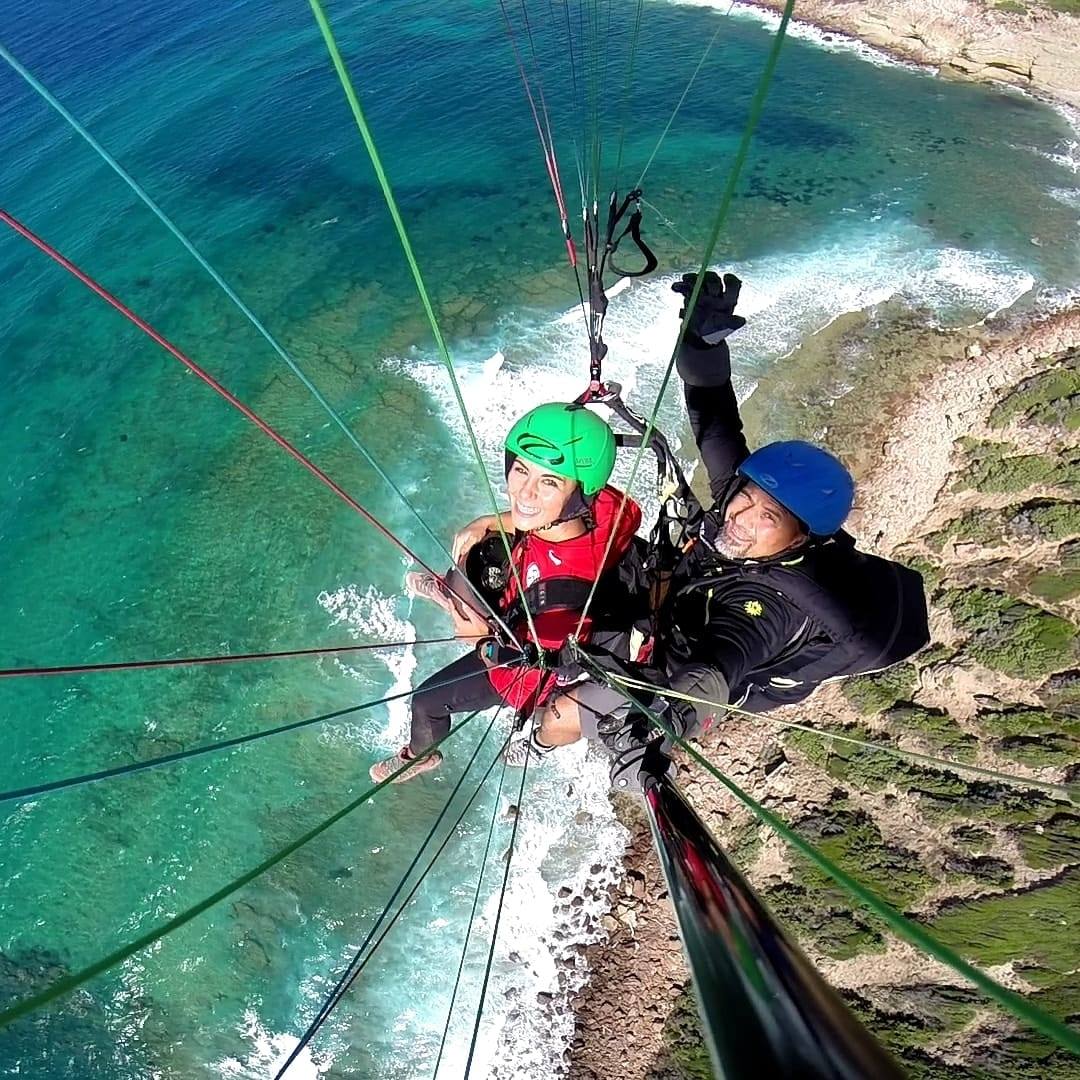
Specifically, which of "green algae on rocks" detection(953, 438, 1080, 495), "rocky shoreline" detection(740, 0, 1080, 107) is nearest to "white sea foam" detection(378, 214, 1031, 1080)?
"green algae on rocks" detection(953, 438, 1080, 495)

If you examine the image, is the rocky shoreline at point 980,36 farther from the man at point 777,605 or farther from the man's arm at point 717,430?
the man at point 777,605

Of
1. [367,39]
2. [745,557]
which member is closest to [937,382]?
[745,557]

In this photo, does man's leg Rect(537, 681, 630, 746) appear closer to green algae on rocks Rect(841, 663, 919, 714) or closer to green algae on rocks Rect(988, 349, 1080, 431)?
green algae on rocks Rect(841, 663, 919, 714)

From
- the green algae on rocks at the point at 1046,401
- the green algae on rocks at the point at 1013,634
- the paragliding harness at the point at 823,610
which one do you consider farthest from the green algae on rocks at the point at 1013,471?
the paragliding harness at the point at 823,610

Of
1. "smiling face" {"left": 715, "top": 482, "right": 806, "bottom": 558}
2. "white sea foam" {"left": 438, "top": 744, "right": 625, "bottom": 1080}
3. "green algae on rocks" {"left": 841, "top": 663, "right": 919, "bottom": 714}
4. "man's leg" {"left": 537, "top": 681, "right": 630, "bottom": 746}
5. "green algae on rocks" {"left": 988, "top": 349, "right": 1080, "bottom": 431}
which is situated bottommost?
"white sea foam" {"left": 438, "top": 744, "right": 625, "bottom": 1080}

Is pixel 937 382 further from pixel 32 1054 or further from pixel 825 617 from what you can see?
pixel 32 1054

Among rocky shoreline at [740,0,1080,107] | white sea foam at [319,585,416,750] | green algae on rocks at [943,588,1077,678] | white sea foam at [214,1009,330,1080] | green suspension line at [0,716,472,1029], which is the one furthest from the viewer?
rocky shoreline at [740,0,1080,107]

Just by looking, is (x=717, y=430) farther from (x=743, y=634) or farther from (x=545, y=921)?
(x=545, y=921)
